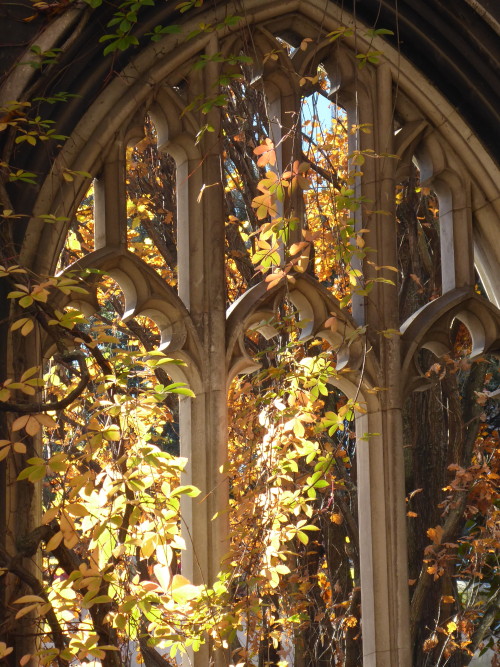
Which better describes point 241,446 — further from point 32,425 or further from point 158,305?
point 32,425

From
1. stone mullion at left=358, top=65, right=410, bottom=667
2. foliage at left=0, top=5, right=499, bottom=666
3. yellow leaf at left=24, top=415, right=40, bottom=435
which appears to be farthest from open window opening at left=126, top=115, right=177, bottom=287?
yellow leaf at left=24, top=415, right=40, bottom=435

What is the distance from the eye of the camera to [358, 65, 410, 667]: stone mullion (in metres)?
3.58

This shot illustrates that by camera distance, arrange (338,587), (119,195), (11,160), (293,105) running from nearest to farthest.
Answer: (11,160) → (119,195) → (293,105) → (338,587)

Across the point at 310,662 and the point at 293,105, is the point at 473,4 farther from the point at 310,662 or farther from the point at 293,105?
the point at 310,662

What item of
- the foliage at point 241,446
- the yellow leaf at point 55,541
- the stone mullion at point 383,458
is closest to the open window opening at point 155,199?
the foliage at point 241,446

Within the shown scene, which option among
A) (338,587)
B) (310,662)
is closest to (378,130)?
(338,587)

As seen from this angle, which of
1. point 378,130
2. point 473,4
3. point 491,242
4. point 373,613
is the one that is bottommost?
point 373,613

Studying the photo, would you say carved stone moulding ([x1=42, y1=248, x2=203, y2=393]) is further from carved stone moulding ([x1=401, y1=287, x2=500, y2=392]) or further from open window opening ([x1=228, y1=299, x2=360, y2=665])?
carved stone moulding ([x1=401, y1=287, x2=500, y2=392])

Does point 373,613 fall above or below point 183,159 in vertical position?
below

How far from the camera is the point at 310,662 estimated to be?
5.53 meters

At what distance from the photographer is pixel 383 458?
3.69 meters

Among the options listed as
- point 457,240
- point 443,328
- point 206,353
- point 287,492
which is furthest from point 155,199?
point 287,492

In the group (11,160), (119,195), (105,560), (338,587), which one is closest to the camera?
(105,560)

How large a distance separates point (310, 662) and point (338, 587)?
44cm
